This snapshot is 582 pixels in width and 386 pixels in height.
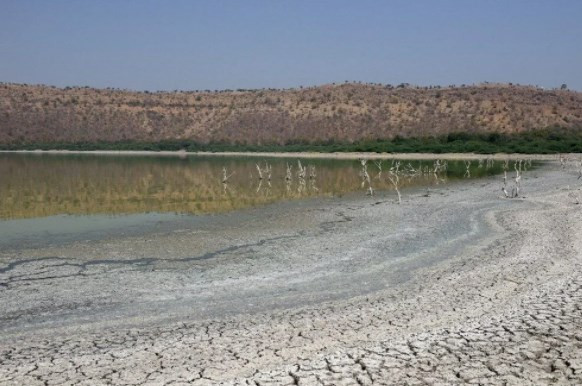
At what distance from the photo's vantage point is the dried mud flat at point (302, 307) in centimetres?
612

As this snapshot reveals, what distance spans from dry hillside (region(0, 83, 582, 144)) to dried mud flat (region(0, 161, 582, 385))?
223 ft

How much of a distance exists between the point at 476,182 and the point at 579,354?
2611 cm

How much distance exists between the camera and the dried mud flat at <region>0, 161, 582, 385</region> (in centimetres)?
612

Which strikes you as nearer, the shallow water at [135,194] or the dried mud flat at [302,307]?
the dried mud flat at [302,307]

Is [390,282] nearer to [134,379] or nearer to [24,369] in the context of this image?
[134,379]

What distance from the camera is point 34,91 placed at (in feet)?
340

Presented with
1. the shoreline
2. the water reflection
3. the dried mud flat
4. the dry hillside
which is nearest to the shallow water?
the water reflection

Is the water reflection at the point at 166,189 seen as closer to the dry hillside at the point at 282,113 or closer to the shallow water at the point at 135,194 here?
the shallow water at the point at 135,194

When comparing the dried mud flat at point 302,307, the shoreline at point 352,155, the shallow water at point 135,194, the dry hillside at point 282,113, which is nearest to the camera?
the dried mud flat at point 302,307

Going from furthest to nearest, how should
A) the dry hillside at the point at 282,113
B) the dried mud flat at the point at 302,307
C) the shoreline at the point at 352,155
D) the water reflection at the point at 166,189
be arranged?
the dry hillside at the point at 282,113 < the shoreline at the point at 352,155 < the water reflection at the point at 166,189 < the dried mud flat at the point at 302,307

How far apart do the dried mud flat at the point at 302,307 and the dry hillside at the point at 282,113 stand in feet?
223

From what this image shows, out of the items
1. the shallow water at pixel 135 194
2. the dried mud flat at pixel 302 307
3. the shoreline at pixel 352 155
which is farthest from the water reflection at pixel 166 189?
the shoreline at pixel 352 155

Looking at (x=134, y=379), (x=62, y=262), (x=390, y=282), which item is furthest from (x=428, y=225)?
(x=134, y=379)

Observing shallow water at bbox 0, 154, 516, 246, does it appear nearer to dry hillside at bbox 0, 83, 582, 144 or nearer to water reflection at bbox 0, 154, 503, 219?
water reflection at bbox 0, 154, 503, 219
